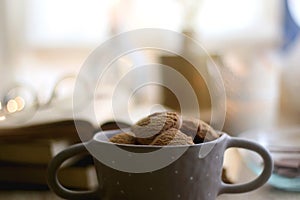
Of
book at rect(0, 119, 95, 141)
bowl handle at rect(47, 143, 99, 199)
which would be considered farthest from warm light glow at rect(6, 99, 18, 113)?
bowl handle at rect(47, 143, 99, 199)

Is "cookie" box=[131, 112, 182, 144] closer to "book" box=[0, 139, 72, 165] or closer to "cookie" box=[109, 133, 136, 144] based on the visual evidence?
"cookie" box=[109, 133, 136, 144]

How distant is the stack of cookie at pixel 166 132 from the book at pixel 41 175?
4.4 inches

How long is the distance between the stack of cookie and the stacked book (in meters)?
0.12

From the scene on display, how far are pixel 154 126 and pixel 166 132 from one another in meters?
0.02

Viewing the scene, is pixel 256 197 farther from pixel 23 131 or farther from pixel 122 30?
pixel 122 30

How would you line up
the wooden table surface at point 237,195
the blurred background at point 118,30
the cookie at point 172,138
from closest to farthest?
the cookie at point 172,138
the wooden table surface at point 237,195
the blurred background at point 118,30

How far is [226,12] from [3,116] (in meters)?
1.21

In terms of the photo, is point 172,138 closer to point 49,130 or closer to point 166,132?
point 166,132

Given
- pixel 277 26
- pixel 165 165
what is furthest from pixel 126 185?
pixel 277 26

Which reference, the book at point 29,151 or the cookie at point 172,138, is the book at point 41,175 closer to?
the book at point 29,151

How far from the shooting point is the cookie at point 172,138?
41 centimetres

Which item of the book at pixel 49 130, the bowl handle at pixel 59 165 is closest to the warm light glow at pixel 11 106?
the book at pixel 49 130

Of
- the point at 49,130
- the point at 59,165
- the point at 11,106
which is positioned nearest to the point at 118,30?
the point at 11,106

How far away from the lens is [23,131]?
57cm
